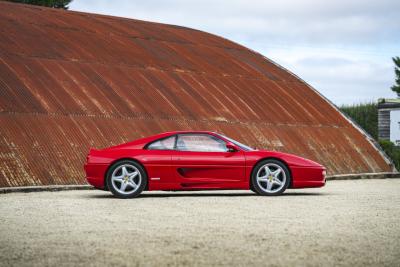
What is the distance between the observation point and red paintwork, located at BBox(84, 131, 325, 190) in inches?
504

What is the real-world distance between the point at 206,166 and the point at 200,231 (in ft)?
15.9

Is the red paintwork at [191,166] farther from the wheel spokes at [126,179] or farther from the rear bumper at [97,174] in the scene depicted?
the wheel spokes at [126,179]

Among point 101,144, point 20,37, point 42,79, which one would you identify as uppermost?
point 20,37

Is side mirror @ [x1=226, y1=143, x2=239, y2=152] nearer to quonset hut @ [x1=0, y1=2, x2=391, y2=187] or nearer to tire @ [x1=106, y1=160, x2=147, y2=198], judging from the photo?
tire @ [x1=106, y1=160, x2=147, y2=198]

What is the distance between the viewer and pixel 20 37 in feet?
69.2

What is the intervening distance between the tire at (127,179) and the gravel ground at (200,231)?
193 mm

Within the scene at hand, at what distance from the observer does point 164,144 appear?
1321 cm

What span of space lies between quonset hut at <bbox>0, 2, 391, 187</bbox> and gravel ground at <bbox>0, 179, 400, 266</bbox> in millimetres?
3543

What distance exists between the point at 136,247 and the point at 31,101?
11.1 m

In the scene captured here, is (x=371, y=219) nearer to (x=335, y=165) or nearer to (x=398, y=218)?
(x=398, y=218)

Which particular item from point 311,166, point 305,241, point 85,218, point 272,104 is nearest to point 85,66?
point 272,104

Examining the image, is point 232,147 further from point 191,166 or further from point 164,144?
point 164,144

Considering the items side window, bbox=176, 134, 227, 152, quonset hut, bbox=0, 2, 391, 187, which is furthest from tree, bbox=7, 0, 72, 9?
side window, bbox=176, 134, 227, 152

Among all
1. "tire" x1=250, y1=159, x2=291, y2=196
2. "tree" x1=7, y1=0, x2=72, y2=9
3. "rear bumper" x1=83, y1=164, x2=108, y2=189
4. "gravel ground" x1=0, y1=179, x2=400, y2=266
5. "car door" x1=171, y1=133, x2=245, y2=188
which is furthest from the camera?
"tree" x1=7, y1=0, x2=72, y2=9
